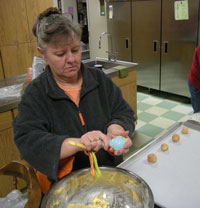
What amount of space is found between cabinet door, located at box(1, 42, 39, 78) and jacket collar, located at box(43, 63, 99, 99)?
111 inches

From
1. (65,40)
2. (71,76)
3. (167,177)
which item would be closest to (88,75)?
(71,76)

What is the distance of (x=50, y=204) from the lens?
70 cm

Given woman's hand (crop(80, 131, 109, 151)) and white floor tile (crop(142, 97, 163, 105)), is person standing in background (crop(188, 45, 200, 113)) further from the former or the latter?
white floor tile (crop(142, 97, 163, 105))

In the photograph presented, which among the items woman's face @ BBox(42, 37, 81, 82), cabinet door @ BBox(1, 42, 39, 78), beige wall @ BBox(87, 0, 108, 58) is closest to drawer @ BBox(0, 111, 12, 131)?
woman's face @ BBox(42, 37, 81, 82)

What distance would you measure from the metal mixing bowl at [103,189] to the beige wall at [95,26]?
14.0 feet

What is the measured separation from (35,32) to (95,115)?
43cm

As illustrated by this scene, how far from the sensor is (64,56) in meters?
0.86

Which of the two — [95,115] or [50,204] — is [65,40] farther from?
[50,204]

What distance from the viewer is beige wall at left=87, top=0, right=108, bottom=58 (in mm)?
4715

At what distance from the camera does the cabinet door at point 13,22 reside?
3.31 meters

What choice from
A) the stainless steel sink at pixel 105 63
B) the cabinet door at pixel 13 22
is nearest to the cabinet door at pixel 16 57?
the cabinet door at pixel 13 22

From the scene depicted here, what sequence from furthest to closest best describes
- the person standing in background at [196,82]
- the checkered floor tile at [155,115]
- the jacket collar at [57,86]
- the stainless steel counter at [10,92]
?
1. the checkered floor tile at [155,115]
2. the person standing in background at [196,82]
3. the stainless steel counter at [10,92]
4. the jacket collar at [57,86]

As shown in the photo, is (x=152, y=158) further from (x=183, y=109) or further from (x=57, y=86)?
(x=183, y=109)

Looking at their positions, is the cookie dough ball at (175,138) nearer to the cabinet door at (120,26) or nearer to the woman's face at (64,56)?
the woman's face at (64,56)
